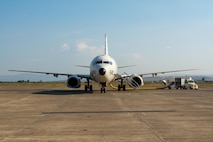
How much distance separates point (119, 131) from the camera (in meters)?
8.22

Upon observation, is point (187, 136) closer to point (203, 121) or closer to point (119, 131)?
point (119, 131)

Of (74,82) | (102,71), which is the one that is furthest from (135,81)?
(102,71)

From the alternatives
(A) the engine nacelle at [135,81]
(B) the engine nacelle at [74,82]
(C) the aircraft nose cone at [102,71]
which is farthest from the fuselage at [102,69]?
(A) the engine nacelle at [135,81]

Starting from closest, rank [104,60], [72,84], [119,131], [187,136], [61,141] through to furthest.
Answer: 1. [61,141]
2. [187,136]
3. [119,131]
4. [104,60]
5. [72,84]

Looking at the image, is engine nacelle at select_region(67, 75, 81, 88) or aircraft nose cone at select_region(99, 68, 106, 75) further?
engine nacelle at select_region(67, 75, 81, 88)

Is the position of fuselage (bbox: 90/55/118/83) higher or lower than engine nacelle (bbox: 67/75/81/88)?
higher

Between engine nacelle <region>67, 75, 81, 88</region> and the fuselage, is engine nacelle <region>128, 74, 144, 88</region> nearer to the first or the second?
the fuselage

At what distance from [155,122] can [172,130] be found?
158 cm

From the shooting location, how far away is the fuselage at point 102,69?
1131 inches

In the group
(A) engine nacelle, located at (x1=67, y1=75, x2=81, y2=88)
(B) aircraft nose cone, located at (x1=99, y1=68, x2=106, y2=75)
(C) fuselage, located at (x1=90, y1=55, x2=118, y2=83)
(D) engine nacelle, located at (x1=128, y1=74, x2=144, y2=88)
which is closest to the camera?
(B) aircraft nose cone, located at (x1=99, y1=68, x2=106, y2=75)

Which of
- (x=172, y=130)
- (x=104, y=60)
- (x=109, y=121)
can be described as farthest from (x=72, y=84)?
(x=172, y=130)

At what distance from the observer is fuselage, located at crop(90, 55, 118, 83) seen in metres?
28.7

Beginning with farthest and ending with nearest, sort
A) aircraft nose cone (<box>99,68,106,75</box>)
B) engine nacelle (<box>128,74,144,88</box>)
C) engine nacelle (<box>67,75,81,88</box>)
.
Result: engine nacelle (<box>128,74,144,88</box>)
engine nacelle (<box>67,75,81,88</box>)
aircraft nose cone (<box>99,68,106,75</box>)

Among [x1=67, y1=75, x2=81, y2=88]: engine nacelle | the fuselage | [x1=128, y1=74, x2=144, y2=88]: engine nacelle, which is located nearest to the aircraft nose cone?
the fuselage
